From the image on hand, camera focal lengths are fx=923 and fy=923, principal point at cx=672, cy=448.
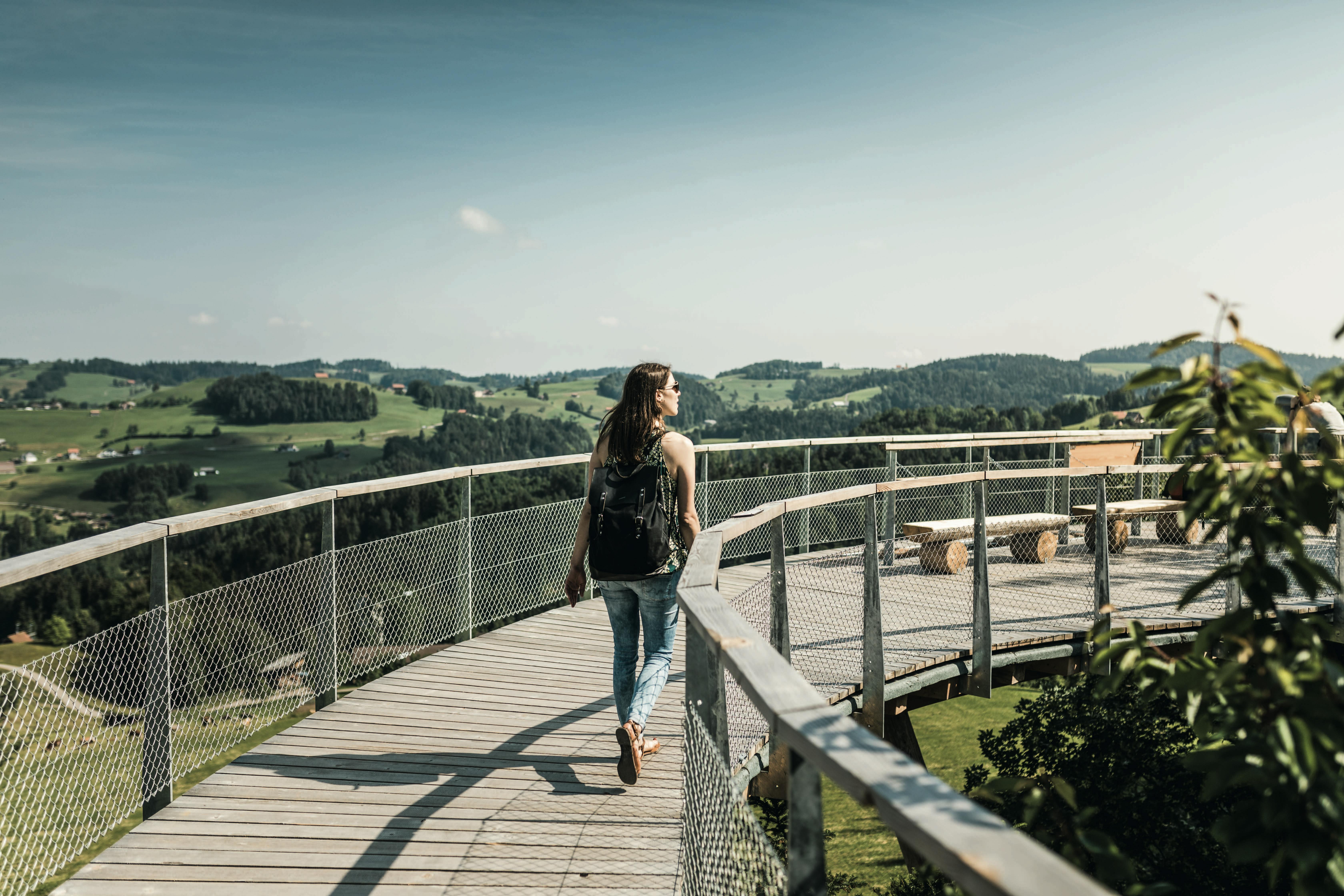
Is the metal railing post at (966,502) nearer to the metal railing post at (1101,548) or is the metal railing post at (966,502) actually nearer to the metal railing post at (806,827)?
the metal railing post at (1101,548)

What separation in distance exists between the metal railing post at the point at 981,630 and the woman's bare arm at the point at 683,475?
2.27 meters

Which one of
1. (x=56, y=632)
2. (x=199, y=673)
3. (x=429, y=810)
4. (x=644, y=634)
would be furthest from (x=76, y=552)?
(x=56, y=632)

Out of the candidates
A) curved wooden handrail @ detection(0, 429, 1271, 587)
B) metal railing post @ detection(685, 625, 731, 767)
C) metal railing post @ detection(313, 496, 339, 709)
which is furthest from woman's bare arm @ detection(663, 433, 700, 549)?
metal railing post @ detection(313, 496, 339, 709)

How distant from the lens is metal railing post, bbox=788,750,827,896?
1.18 meters

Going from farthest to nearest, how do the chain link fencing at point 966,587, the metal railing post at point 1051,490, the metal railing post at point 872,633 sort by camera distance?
the metal railing post at point 1051,490 → the chain link fencing at point 966,587 → the metal railing post at point 872,633

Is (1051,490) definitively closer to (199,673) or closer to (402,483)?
(402,483)

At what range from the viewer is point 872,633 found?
4770 mm

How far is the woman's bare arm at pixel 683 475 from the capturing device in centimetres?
366

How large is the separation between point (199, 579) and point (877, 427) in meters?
34.6

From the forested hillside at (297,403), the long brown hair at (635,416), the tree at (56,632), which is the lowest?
the tree at (56,632)

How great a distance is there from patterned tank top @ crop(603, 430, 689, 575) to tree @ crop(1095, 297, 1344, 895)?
2196mm

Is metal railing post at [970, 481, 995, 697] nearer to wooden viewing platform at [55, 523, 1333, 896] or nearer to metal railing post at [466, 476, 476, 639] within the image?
wooden viewing platform at [55, 523, 1333, 896]

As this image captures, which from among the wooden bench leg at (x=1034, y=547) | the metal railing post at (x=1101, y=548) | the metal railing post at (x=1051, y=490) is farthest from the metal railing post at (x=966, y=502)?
the metal railing post at (x=1101, y=548)

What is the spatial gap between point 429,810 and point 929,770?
1.97m
